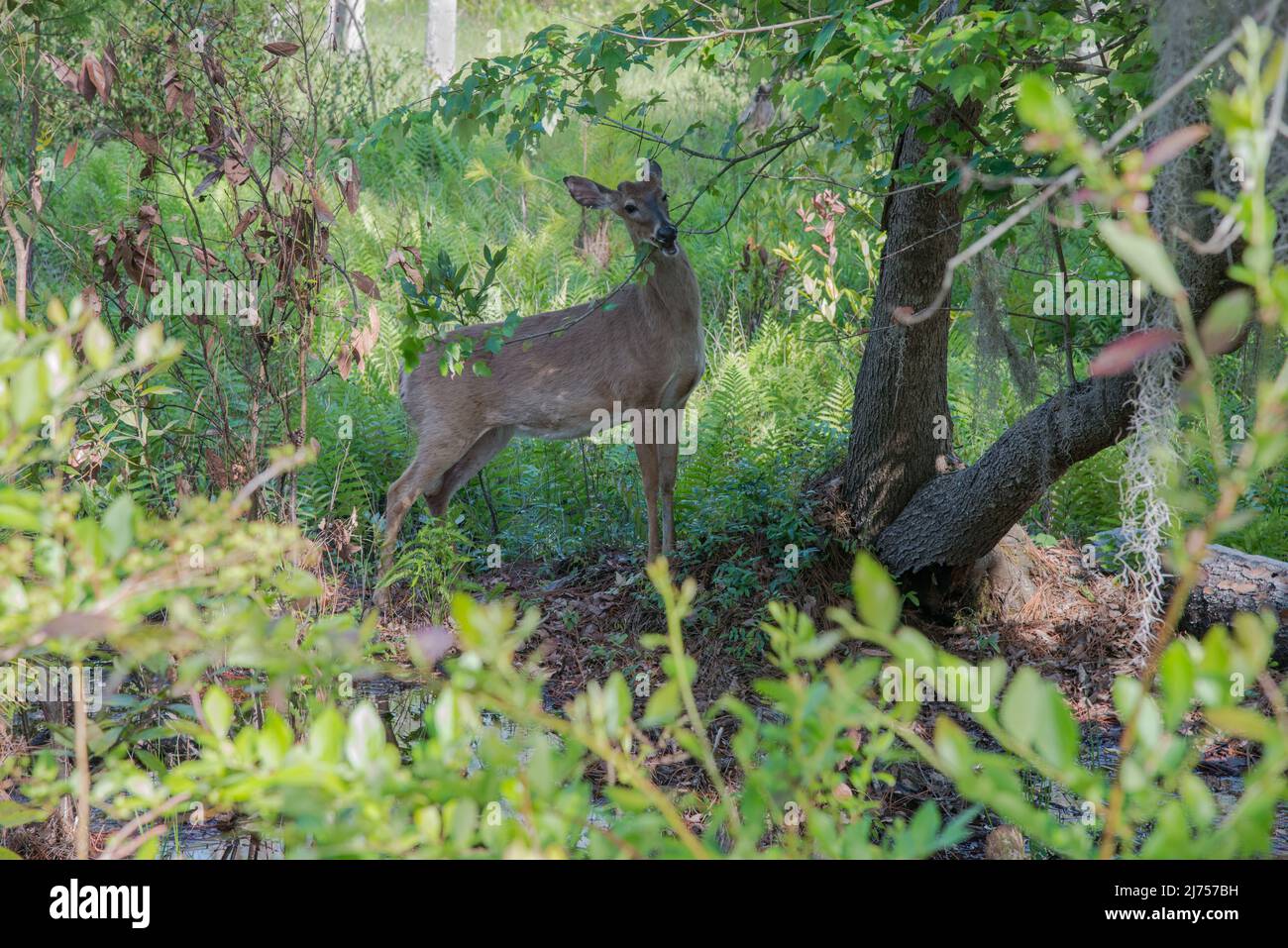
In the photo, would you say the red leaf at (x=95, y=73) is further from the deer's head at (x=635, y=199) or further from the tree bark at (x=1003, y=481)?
the tree bark at (x=1003, y=481)

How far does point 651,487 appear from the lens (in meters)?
6.27

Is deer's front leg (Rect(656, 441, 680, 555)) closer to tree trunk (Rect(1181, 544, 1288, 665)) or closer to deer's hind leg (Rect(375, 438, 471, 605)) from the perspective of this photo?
deer's hind leg (Rect(375, 438, 471, 605))

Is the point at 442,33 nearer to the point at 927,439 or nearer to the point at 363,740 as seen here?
the point at 927,439

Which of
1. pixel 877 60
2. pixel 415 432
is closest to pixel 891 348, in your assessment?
pixel 877 60

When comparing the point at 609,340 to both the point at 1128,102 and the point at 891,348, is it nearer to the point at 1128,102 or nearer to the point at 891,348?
the point at 891,348

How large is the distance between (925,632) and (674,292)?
242 centimetres

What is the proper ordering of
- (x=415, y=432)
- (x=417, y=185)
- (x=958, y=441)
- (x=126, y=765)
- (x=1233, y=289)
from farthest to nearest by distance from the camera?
(x=417, y=185), (x=415, y=432), (x=958, y=441), (x=1233, y=289), (x=126, y=765)

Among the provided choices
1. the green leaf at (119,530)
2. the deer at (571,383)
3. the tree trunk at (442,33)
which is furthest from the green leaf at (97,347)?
the tree trunk at (442,33)

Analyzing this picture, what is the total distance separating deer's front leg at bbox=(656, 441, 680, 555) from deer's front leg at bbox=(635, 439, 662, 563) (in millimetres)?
33

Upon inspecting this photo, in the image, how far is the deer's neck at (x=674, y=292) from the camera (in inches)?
261

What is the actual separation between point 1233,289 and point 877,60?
1220mm

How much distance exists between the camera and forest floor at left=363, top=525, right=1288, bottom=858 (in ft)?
14.5

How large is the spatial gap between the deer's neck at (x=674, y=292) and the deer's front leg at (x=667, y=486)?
71 cm

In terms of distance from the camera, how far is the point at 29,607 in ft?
4.22
